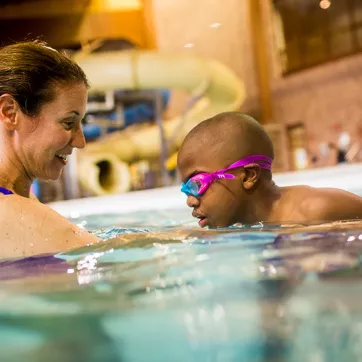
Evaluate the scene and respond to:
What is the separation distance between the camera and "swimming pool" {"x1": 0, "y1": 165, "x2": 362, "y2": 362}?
85 cm

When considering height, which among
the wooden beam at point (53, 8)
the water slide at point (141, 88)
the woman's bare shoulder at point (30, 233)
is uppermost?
the wooden beam at point (53, 8)

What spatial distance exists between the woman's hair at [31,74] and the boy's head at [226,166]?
601mm

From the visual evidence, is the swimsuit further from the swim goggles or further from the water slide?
the water slide

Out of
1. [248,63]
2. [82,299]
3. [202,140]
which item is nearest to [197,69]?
[248,63]

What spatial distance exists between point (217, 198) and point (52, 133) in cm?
69

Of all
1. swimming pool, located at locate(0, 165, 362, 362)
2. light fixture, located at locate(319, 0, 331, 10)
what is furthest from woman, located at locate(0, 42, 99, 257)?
light fixture, located at locate(319, 0, 331, 10)

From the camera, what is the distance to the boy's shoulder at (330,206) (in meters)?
2.20

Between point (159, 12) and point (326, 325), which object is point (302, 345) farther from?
point (159, 12)

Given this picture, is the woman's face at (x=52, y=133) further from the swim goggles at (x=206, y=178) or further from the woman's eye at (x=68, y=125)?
the swim goggles at (x=206, y=178)

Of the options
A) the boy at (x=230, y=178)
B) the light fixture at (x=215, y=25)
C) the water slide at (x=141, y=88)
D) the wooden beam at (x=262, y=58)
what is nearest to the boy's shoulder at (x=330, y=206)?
the boy at (x=230, y=178)

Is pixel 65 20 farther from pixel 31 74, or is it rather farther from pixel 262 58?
pixel 31 74

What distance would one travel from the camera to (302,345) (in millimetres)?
Answer: 836

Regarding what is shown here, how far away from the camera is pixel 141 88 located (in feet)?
29.8

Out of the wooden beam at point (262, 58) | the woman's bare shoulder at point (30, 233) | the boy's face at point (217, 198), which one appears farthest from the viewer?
the wooden beam at point (262, 58)
